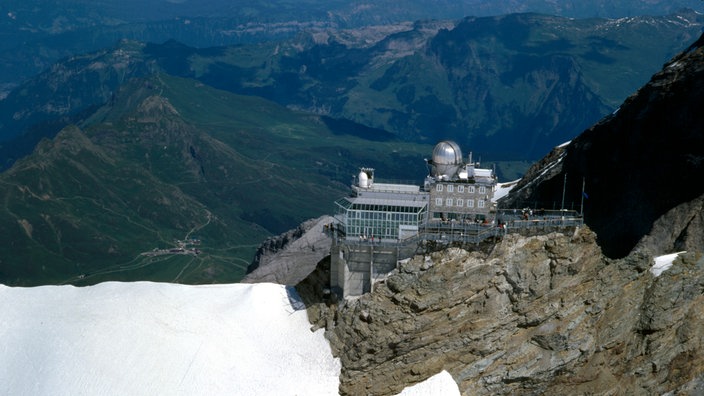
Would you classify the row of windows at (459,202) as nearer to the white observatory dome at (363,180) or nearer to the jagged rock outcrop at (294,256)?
the white observatory dome at (363,180)

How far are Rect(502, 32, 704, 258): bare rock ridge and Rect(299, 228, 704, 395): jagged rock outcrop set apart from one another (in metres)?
12.1

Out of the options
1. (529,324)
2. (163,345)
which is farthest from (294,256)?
(529,324)

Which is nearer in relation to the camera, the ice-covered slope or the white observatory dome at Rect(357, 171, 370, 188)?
the ice-covered slope

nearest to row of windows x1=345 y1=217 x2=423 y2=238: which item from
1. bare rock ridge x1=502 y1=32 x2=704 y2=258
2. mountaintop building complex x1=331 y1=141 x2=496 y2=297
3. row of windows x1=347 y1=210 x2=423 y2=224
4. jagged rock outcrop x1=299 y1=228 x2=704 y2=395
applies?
mountaintop building complex x1=331 y1=141 x2=496 y2=297

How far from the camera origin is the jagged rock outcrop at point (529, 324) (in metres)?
75.5

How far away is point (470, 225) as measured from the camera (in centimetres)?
8038

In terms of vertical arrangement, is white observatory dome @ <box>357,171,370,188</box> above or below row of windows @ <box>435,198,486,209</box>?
above

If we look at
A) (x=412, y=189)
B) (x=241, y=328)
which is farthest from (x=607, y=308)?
(x=241, y=328)

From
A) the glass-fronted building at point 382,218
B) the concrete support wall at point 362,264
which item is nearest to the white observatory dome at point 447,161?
the glass-fronted building at point 382,218

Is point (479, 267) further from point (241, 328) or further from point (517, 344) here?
point (241, 328)

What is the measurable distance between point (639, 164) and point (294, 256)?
4634 centimetres

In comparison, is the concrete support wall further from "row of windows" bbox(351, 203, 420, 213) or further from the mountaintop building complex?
"row of windows" bbox(351, 203, 420, 213)

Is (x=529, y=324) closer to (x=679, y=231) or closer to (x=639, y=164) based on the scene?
(x=679, y=231)

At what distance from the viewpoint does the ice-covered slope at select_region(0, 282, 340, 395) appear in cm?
7819
